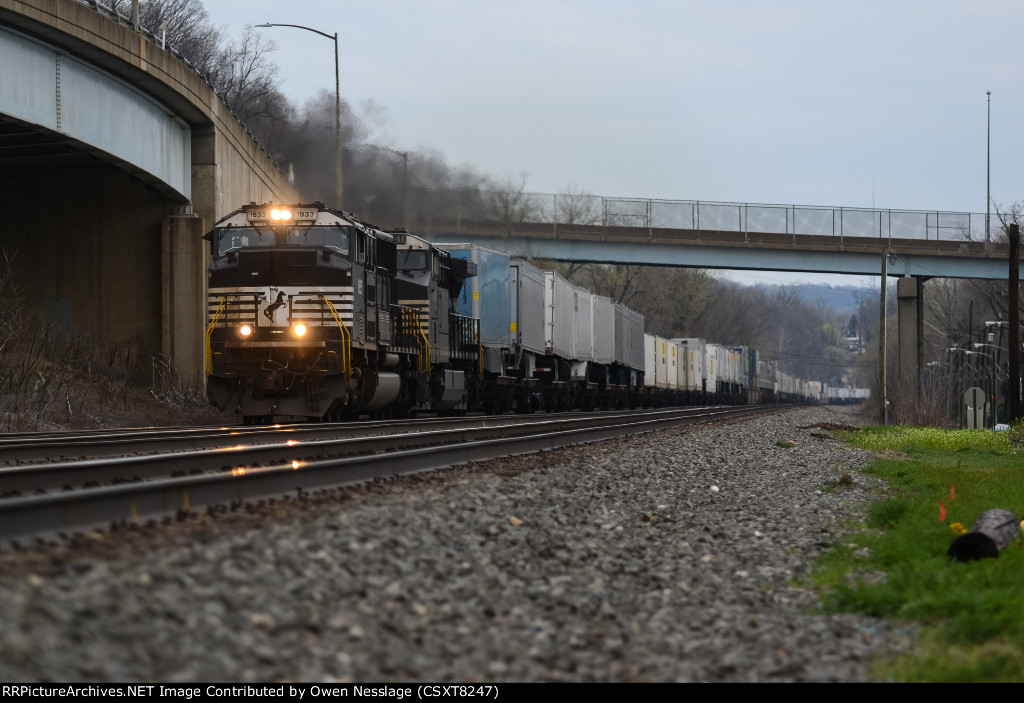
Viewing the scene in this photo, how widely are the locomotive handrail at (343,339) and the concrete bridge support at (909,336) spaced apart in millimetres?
36952

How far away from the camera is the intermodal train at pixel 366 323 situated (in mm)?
17969

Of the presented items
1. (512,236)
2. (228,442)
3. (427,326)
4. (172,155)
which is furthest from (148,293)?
(512,236)

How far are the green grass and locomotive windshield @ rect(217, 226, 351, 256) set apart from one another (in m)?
9.17

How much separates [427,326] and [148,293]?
8.74 m

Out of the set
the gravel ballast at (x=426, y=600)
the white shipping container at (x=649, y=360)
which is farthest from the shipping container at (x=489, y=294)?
the white shipping container at (x=649, y=360)

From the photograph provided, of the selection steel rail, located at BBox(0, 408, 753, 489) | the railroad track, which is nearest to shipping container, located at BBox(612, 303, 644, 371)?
the railroad track

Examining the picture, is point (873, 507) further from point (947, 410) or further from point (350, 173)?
point (947, 410)

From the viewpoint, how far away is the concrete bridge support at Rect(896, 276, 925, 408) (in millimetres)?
50981

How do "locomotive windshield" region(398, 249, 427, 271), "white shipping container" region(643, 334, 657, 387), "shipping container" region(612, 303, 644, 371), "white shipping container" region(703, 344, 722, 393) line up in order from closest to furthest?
"locomotive windshield" region(398, 249, 427, 271) → "shipping container" region(612, 303, 644, 371) → "white shipping container" region(643, 334, 657, 387) → "white shipping container" region(703, 344, 722, 393)

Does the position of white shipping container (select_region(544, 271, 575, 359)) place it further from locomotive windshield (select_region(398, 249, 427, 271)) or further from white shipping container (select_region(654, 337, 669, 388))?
white shipping container (select_region(654, 337, 669, 388))

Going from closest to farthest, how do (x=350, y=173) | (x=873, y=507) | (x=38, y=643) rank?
(x=38, y=643)
(x=873, y=507)
(x=350, y=173)

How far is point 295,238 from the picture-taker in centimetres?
1822

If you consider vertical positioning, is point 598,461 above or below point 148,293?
below
